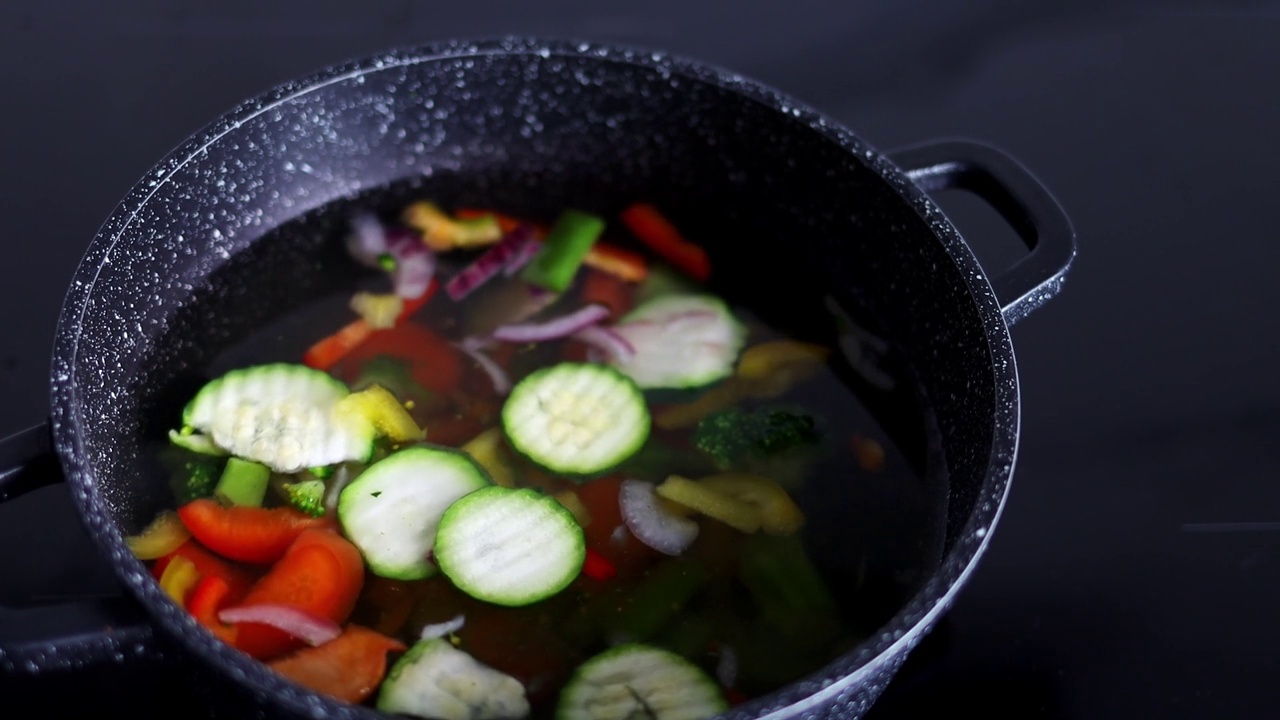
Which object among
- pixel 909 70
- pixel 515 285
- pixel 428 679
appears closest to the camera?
pixel 428 679

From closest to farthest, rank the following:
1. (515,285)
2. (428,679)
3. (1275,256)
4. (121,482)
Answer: (428,679) < (121,482) < (515,285) < (1275,256)

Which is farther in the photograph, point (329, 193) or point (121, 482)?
point (329, 193)

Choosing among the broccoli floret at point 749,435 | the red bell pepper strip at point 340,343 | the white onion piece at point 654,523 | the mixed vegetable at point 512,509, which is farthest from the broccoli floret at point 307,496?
the broccoli floret at point 749,435

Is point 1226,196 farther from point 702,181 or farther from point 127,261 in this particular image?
point 127,261

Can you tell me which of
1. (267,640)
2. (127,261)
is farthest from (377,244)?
(267,640)

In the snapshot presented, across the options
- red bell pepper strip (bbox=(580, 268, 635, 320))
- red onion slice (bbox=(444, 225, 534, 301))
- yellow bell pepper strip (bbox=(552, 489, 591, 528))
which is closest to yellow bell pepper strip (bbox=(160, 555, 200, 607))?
yellow bell pepper strip (bbox=(552, 489, 591, 528))

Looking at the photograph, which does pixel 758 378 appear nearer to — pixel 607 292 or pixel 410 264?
pixel 607 292

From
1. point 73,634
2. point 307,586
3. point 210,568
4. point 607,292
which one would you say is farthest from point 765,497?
point 73,634

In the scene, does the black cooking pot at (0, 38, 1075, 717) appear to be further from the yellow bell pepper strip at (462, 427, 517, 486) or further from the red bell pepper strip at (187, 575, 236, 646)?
the yellow bell pepper strip at (462, 427, 517, 486)
